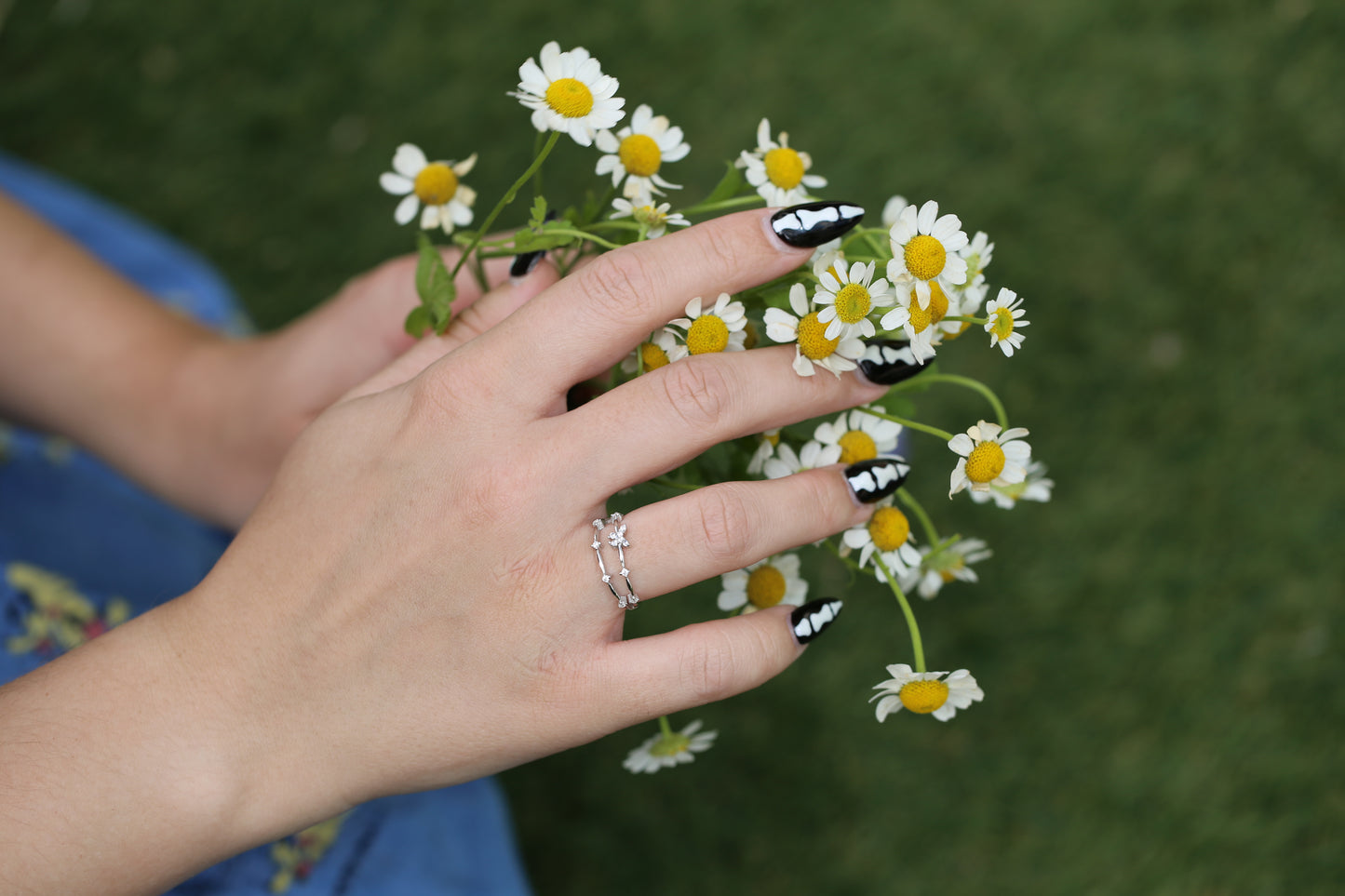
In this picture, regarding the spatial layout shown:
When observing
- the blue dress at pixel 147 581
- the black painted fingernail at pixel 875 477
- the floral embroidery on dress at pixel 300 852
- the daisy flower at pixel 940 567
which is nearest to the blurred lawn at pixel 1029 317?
the blue dress at pixel 147 581

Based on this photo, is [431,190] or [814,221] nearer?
[814,221]

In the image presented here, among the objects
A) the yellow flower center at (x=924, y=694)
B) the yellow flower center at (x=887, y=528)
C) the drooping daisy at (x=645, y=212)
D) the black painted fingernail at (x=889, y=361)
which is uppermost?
the drooping daisy at (x=645, y=212)

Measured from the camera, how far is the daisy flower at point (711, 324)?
0.88 m

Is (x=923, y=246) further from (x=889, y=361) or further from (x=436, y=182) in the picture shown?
(x=436, y=182)

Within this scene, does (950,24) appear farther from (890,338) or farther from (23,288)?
(23,288)

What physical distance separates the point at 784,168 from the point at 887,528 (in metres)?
0.36

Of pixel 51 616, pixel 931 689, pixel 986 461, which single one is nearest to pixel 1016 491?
pixel 986 461

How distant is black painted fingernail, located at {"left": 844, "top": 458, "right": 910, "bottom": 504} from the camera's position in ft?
3.01

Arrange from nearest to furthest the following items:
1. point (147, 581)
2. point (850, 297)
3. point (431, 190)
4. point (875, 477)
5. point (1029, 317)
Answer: point (850, 297) < point (875, 477) < point (431, 190) < point (147, 581) < point (1029, 317)

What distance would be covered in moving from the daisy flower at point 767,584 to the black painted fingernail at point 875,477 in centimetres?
13

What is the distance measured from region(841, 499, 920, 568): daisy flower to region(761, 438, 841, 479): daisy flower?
69 mm

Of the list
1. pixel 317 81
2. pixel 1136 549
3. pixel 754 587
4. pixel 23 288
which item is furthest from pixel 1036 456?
pixel 317 81

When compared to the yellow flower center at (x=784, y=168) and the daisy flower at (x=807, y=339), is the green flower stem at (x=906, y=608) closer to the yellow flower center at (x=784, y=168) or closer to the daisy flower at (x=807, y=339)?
the daisy flower at (x=807, y=339)

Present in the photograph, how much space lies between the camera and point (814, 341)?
852mm
